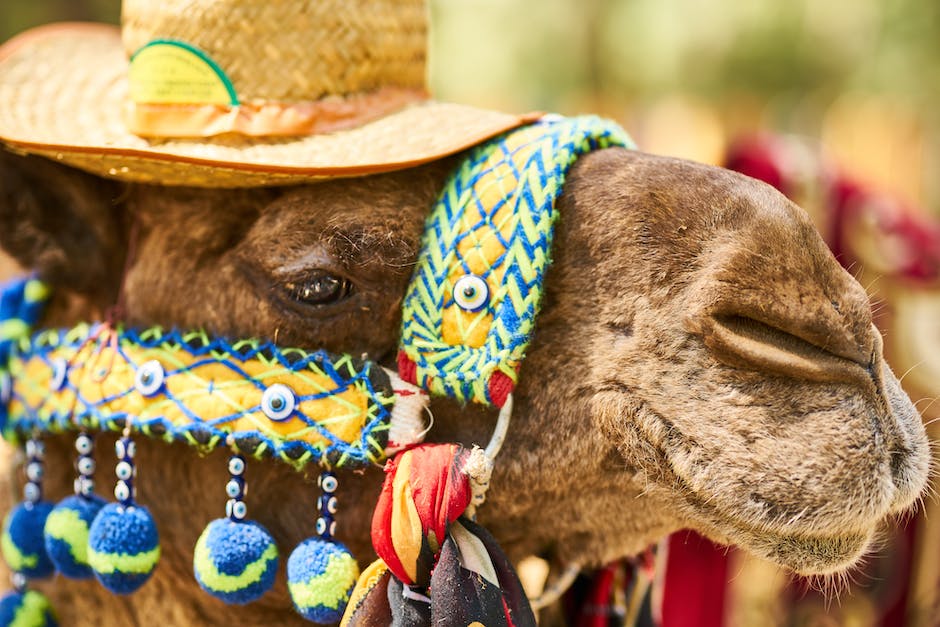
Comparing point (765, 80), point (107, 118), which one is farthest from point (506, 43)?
point (107, 118)

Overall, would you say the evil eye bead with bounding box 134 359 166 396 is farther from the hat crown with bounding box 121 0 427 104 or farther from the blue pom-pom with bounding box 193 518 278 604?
the hat crown with bounding box 121 0 427 104

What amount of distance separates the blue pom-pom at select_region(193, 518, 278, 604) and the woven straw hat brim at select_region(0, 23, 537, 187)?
560mm

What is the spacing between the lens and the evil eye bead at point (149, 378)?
1.74 metres

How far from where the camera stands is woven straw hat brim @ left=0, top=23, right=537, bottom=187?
1.69m

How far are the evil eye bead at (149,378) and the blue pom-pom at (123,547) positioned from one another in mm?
199

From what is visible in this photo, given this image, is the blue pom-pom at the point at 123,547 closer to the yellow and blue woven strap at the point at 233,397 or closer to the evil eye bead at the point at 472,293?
the yellow and blue woven strap at the point at 233,397

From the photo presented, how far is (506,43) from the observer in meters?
23.4

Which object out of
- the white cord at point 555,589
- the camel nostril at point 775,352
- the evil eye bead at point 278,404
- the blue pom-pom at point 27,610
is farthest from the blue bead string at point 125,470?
the camel nostril at point 775,352

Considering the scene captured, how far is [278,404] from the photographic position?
167 centimetres

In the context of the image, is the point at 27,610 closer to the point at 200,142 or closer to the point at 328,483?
the point at 328,483

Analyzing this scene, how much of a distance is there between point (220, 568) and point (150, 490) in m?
0.24

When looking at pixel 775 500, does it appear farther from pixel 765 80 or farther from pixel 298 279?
pixel 765 80

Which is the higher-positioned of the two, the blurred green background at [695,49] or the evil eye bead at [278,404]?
the blurred green background at [695,49]

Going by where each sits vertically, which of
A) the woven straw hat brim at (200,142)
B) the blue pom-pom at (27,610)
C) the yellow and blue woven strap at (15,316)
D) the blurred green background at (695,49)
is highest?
the blurred green background at (695,49)
